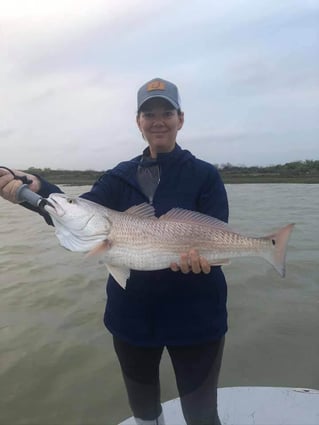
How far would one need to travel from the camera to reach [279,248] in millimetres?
3184

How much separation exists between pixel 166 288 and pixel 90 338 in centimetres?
448

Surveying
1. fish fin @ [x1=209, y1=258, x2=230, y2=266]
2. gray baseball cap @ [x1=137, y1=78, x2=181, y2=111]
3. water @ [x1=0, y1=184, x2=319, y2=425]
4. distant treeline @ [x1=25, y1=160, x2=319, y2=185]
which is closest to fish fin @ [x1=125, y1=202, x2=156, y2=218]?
fish fin @ [x1=209, y1=258, x2=230, y2=266]

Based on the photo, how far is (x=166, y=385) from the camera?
5836 millimetres

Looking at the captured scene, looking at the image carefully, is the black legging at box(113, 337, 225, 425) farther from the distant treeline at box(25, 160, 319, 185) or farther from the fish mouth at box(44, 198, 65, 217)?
the distant treeline at box(25, 160, 319, 185)

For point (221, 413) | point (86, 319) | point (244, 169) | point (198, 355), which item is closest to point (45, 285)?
point (86, 319)

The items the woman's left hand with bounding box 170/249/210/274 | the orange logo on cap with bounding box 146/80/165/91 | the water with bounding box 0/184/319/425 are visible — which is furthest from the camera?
the water with bounding box 0/184/319/425

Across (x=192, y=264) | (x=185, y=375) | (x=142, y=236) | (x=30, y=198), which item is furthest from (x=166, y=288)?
(x=30, y=198)

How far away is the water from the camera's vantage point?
5.59 meters

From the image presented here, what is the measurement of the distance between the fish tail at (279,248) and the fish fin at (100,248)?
47.0 inches

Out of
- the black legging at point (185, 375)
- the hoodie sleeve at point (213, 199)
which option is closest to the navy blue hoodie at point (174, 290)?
the hoodie sleeve at point (213, 199)

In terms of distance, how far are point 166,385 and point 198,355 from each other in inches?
117

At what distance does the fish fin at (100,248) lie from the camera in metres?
3.07

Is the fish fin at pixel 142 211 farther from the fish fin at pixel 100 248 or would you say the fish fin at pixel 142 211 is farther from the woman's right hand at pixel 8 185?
the woman's right hand at pixel 8 185

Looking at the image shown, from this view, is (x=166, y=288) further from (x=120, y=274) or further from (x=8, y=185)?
(x=8, y=185)
